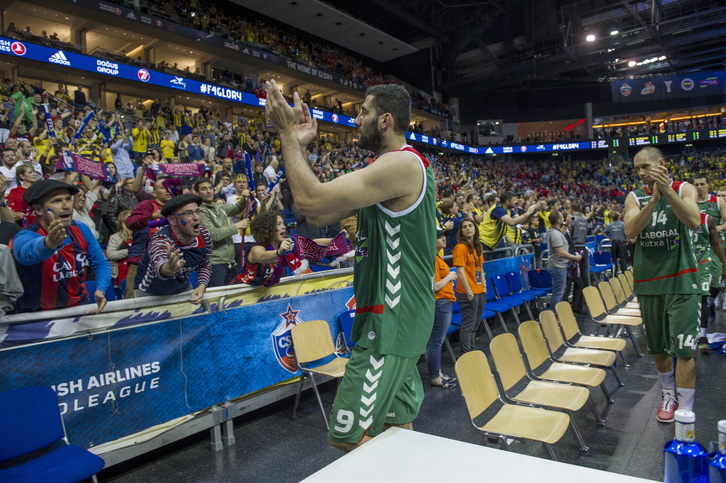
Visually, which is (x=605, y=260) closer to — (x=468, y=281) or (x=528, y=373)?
(x=468, y=281)

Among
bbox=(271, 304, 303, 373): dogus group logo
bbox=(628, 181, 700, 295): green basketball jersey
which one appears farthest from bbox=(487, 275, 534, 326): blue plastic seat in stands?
bbox=(271, 304, 303, 373): dogus group logo

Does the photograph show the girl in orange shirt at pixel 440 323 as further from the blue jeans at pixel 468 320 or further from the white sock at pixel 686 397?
the white sock at pixel 686 397

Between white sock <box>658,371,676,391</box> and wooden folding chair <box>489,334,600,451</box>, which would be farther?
white sock <box>658,371,676,391</box>

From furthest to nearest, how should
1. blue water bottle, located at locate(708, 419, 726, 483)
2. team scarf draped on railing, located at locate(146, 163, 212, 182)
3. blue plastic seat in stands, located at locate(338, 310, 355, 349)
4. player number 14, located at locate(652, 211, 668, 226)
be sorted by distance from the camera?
1. blue plastic seat in stands, located at locate(338, 310, 355, 349)
2. team scarf draped on railing, located at locate(146, 163, 212, 182)
3. player number 14, located at locate(652, 211, 668, 226)
4. blue water bottle, located at locate(708, 419, 726, 483)

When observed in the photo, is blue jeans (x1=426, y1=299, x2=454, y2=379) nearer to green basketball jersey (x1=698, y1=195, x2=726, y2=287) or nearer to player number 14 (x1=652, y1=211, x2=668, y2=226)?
player number 14 (x1=652, y1=211, x2=668, y2=226)

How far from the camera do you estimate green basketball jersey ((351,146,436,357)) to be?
5.61ft

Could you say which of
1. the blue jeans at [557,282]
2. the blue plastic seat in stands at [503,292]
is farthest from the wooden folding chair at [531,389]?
the blue jeans at [557,282]

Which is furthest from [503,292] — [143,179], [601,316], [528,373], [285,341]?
[143,179]

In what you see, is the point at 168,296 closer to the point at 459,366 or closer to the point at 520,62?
the point at 459,366

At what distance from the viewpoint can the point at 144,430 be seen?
10.4 feet

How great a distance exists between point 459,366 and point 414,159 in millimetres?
1544

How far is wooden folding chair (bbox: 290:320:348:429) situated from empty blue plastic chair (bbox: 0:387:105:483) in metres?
1.83

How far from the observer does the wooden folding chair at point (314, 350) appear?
13.3 ft

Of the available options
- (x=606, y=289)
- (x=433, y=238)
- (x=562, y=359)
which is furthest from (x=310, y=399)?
(x=606, y=289)
